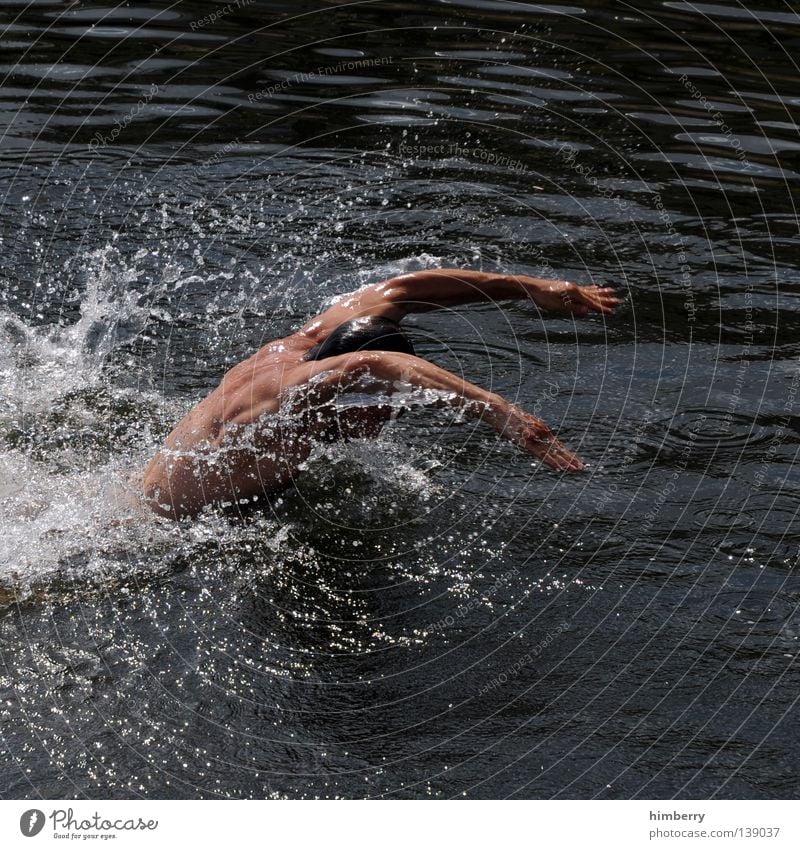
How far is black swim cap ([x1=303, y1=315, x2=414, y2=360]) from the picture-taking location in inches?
216

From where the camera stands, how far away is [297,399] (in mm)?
5270

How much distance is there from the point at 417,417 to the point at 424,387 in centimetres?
138

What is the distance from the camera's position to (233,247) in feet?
26.1

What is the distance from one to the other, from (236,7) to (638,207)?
5.75 metres

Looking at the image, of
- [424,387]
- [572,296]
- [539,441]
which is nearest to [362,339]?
[424,387]

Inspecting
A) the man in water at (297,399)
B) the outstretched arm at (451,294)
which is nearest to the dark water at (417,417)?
the man in water at (297,399)

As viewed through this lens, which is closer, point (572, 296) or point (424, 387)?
point (424, 387)

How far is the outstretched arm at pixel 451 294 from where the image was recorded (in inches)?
225

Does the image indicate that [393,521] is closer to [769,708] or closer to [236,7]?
[769,708]

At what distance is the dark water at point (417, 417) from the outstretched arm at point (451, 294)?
655 mm

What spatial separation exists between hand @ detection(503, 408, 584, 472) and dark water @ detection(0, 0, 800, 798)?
72 cm

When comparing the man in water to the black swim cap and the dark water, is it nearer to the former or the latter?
the black swim cap

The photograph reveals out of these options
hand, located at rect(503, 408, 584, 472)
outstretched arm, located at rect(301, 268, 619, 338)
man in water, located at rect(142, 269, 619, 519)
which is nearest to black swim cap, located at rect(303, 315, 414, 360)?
man in water, located at rect(142, 269, 619, 519)

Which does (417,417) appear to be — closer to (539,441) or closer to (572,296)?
(572,296)
